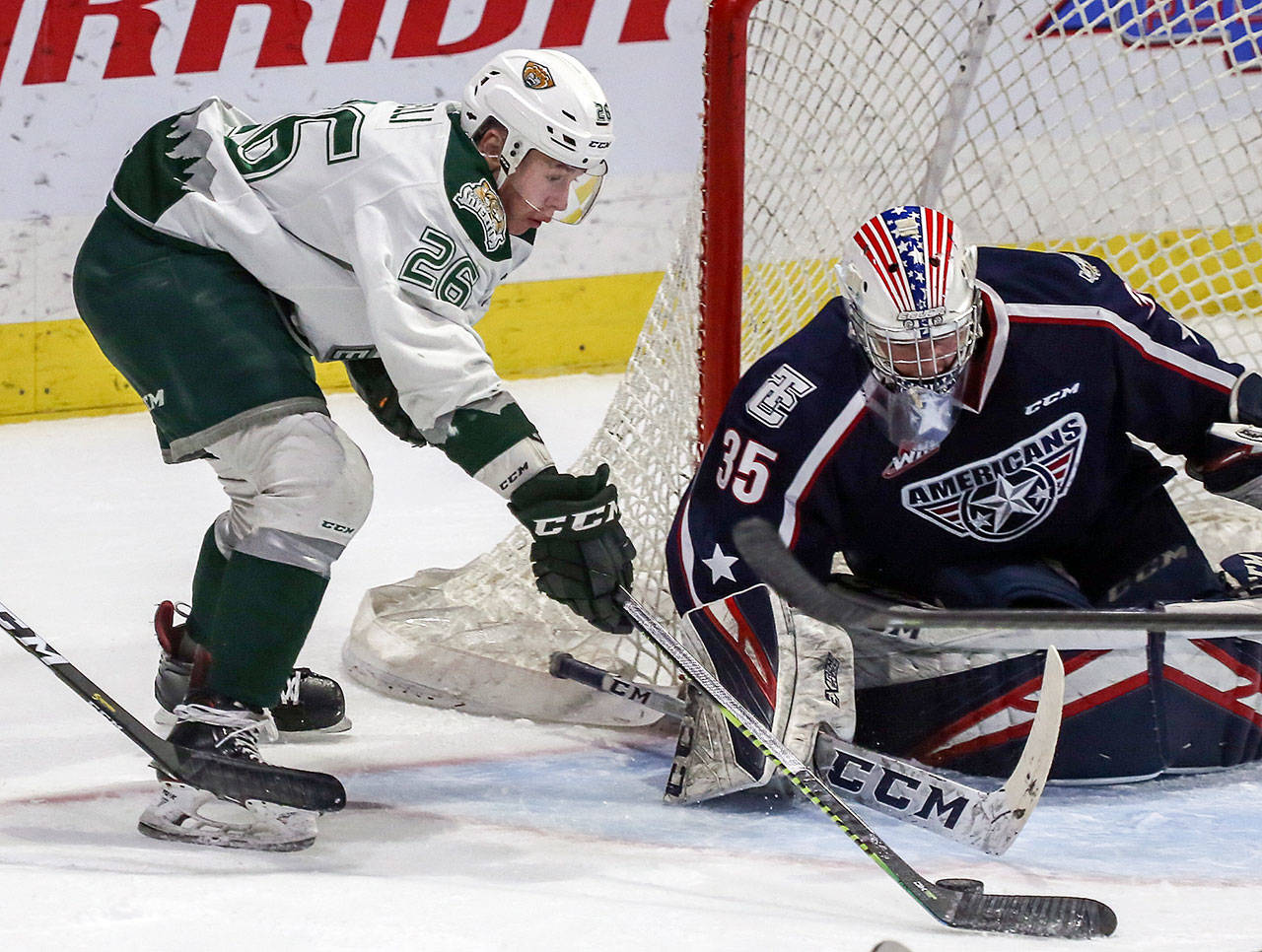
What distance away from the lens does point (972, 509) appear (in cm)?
Result: 261

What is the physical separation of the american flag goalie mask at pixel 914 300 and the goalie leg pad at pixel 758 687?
39 cm

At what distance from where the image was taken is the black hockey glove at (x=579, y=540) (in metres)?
2.32

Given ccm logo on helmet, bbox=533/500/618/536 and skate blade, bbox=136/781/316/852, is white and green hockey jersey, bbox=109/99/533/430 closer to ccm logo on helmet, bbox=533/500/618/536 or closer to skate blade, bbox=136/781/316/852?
ccm logo on helmet, bbox=533/500/618/536

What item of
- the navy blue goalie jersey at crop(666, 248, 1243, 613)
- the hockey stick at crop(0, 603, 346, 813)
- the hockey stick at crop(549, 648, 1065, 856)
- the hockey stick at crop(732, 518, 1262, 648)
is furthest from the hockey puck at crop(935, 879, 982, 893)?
the hockey stick at crop(0, 603, 346, 813)

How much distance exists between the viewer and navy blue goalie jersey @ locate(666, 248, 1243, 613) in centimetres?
254

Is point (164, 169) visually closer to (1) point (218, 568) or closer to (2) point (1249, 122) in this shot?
(1) point (218, 568)

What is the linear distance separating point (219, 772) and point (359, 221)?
76 centimetres

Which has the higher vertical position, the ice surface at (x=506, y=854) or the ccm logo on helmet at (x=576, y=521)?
the ccm logo on helmet at (x=576, y=521)

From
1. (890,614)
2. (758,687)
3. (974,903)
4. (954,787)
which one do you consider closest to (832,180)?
(758,687)

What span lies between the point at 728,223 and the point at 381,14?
7.11ft

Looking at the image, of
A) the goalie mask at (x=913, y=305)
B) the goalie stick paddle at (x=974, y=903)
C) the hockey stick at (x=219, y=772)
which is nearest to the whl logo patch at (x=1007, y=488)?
the goalie mask at (x=913, y=305)

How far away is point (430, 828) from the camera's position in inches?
94.7

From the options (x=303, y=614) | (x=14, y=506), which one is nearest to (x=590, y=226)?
(x=14, y=506)

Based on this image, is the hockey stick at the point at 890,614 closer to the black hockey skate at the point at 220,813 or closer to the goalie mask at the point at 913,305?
the goalie mask at the point at 913,305
